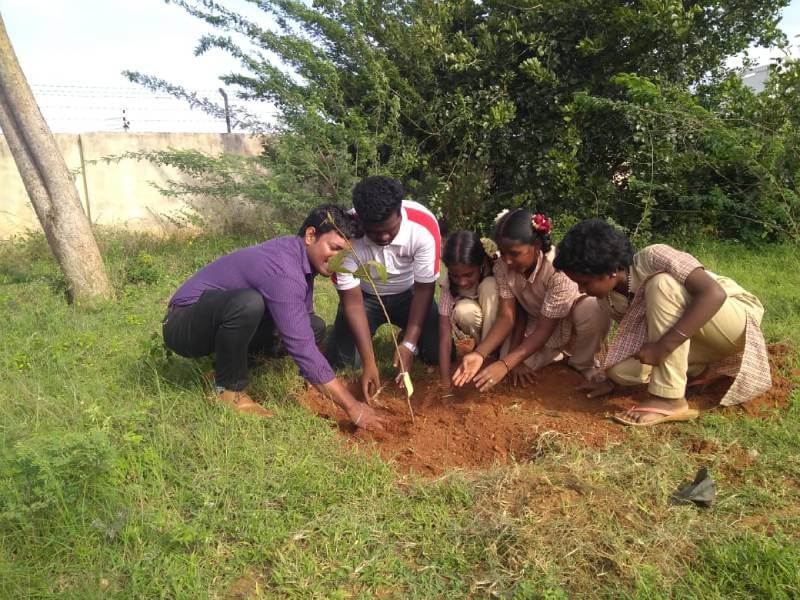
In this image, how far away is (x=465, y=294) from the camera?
354cm

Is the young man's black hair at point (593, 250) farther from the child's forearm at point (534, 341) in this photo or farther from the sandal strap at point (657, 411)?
the sandal strap at point (657, 411)

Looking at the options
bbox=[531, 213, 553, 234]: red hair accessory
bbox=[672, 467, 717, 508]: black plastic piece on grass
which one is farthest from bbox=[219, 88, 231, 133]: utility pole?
bbox=[672, 467, 717, 508]: black plastic piece on grass

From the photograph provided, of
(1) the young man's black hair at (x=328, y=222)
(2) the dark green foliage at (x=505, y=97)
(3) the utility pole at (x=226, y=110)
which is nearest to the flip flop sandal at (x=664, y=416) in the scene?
(1) the young man's black hair at (x=328, y=222)

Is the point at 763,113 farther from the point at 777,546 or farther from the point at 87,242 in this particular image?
the point at 87,242

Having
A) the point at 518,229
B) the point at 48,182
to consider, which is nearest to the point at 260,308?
the point at 518,229

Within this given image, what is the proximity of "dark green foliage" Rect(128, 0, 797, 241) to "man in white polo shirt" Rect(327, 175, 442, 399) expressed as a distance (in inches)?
123

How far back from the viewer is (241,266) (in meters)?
3.07

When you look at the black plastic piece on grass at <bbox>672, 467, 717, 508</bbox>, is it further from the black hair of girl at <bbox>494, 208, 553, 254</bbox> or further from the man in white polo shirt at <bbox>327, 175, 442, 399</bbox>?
the man in white polo shirt at <bbox>327, 175, 442, 399</bbox>

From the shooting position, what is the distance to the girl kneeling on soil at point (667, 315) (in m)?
2.64

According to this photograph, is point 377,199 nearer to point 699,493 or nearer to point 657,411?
point 657,411

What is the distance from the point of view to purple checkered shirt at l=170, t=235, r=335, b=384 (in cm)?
275

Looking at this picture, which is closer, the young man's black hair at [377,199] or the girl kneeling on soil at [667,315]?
the girl kneeling on soil at [667,315]

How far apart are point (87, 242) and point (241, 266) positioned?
333cm

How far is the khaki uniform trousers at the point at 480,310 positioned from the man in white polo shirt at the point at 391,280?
203 millimetres
